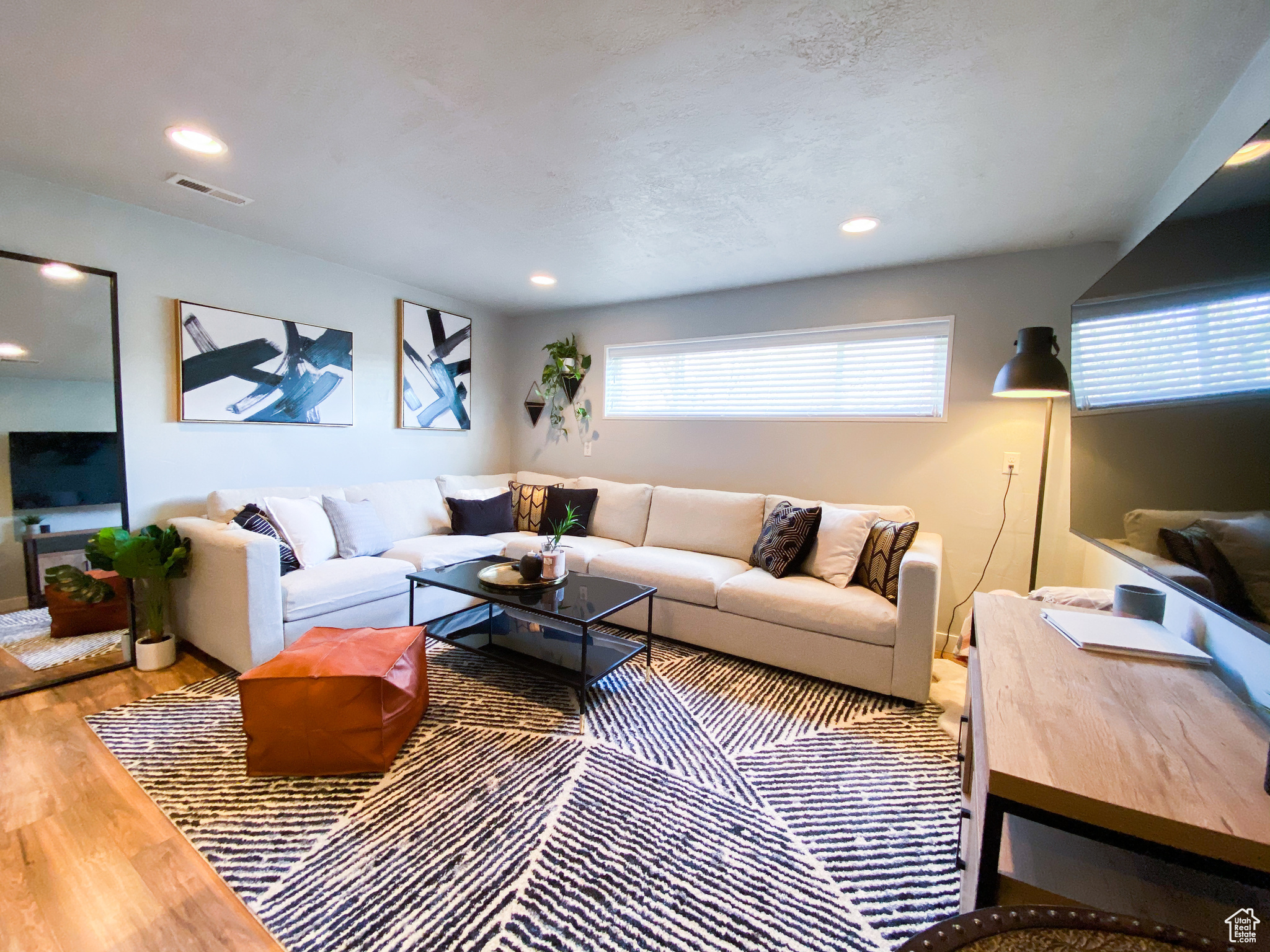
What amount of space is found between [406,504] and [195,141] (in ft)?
7.21

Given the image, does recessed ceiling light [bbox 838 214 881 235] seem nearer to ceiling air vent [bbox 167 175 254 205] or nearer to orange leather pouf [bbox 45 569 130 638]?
ceiling air vent [bbox 167 175 254 205]

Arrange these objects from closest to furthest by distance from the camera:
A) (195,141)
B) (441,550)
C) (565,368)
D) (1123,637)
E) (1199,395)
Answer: (1199,395)
(1123,637)
(195,141)
(441,550)
(565,368)

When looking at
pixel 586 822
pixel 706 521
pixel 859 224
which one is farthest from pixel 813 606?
pixel 859 224

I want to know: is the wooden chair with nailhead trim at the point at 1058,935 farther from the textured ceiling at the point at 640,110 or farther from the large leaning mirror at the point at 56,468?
the large leaning mirror at the point at 56,468

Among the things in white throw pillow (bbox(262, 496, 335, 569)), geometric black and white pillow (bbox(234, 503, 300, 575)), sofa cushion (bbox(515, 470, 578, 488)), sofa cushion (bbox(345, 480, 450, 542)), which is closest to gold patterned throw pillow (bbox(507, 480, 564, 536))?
sofa cushion (bbox(515, 470, 578, 488))

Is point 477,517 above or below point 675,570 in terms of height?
above

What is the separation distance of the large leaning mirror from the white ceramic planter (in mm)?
121

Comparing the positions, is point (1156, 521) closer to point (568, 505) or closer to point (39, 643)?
point (568, 505)

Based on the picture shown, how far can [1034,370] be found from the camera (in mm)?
2305

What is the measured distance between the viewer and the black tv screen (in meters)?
2.26

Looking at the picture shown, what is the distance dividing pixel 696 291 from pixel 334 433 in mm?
2755

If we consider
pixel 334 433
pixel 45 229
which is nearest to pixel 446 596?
pixel 334 433

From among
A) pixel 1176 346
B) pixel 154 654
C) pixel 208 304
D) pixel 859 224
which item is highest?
pixel 859 224

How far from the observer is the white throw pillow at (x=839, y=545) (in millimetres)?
2729
